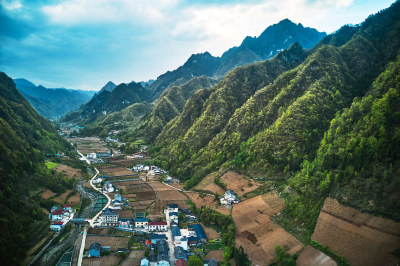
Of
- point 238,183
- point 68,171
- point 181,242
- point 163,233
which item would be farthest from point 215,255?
point 68,171

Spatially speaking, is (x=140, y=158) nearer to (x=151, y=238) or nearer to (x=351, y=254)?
(x=151, y=238)

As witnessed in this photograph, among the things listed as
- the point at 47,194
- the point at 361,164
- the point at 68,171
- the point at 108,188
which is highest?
the point at 361,164

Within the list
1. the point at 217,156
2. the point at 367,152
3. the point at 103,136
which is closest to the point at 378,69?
the point at 367,152

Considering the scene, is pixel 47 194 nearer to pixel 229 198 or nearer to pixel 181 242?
pixel 181 242

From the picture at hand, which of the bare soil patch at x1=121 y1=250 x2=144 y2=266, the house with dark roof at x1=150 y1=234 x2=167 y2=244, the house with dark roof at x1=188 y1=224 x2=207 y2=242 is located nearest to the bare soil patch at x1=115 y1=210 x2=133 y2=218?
the house with dark roof at x1=150 y1=234 x2=167 y2=244

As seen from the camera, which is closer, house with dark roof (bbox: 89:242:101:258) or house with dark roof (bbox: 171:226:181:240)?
house with dark roof (bbox: 89:242:101:258)

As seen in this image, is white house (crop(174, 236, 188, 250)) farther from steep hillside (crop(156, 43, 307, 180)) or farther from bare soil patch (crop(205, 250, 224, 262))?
steep hillside (crop(156, 43, 307, 180))
